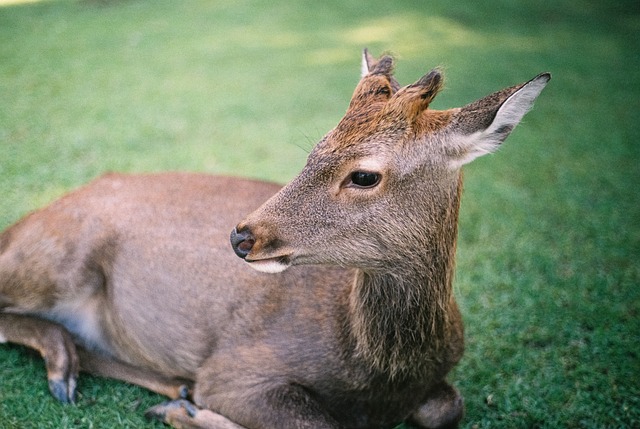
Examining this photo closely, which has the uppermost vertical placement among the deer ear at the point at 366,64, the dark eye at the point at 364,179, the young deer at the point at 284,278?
the deer ear at the point at 366,64

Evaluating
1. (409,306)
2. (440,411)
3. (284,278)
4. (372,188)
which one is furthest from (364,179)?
(440,411)

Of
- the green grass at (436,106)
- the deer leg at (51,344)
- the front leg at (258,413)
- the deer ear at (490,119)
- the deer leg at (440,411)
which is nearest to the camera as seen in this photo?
the deer ear at (490,119)

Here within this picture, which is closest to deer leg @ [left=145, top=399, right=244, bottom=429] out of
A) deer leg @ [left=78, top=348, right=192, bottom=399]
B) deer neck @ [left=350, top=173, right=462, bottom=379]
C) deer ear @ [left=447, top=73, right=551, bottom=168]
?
deer leg @ [left=78, top=348, right=192, bottom=399]

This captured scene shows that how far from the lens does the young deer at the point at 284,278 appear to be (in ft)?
8.37

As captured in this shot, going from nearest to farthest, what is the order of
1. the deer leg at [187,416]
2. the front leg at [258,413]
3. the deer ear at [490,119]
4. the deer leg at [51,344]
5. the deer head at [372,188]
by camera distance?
1. the deer ear at [490,119]
2. the deer head at [372,188]
3. the front leg at [258,413]
4. the deer leg at [187,416]
5. the deer leg at [51,344]

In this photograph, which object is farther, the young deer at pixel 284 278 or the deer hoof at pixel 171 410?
the deer hoof at pixel 171 410

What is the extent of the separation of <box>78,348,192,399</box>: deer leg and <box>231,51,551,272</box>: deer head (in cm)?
120

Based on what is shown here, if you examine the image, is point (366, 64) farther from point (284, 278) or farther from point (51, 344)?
point (51, 344)

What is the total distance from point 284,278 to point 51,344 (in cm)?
141

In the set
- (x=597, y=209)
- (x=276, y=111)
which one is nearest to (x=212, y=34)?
(x=276, y=111)

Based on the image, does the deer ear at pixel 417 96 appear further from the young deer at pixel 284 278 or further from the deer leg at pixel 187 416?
the deer leg at pixel 187 416

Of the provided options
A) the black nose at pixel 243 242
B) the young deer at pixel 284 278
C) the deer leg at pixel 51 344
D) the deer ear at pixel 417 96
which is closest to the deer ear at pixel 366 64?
the young deer at pixel 284 278

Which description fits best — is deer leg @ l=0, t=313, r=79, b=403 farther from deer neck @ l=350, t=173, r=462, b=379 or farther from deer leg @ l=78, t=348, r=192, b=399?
deer neck @ l=350, t=173, r=462, b=379

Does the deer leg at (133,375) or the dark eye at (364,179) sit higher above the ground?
the dark eye at (364,179)
